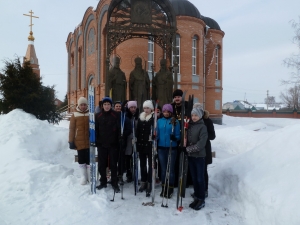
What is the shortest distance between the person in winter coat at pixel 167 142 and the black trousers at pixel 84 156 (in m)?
1.41

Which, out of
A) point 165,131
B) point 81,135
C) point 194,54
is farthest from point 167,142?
point 194,54

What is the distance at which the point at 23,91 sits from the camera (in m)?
10.3

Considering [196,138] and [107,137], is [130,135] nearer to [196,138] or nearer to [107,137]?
[107,137]

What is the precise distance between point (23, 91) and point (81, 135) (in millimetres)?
6895

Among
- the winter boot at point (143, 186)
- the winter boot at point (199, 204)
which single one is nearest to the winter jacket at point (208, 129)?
the winter boot at point (199, 204)

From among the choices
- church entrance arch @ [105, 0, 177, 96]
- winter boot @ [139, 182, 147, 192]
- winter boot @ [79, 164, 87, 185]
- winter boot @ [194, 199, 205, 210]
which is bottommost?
winter boot @ [194, 199, 205, 210]

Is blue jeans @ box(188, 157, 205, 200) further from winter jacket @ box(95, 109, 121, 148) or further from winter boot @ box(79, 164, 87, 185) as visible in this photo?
winter boot @ box(79, 164, 87, 185)

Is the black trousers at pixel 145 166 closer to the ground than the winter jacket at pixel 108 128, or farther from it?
closer to the ground

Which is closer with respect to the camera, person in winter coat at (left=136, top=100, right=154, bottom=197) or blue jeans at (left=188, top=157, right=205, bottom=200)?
blue jeans at (left=188, top=157, right=205, bottom=200)

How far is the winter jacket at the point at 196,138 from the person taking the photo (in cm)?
399

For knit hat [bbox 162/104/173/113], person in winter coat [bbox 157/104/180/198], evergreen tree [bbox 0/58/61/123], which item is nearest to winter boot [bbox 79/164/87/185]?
person in winter coat [bbox 157/104/180/198]

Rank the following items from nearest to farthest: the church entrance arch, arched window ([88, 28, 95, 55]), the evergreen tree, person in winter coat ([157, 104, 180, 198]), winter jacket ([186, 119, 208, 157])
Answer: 1. winter jacket ([186, 119, 208, 157])
2. person in winter coat ([157, 104, 180, 198])
3. the church entrance arch
4. the evergreen tree
5. arched window ([88, 28, 95, 55])

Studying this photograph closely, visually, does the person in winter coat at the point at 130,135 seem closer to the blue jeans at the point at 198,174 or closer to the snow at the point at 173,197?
the snow at the point at 173,197

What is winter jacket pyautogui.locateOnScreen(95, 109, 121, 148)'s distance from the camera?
180 inches
